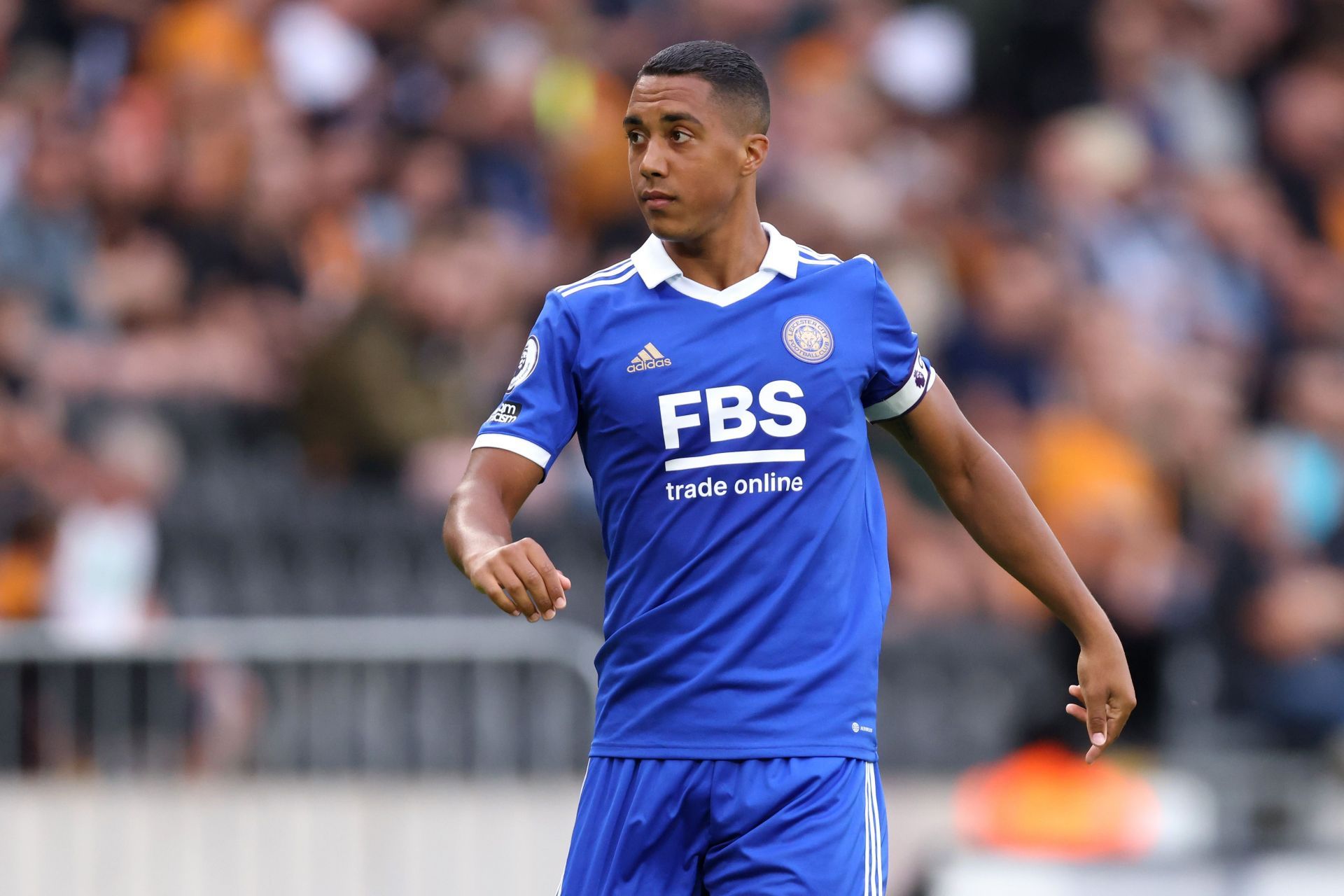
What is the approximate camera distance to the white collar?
505 centimetres

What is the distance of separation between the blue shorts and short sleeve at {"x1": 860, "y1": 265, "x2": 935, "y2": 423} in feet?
2.81

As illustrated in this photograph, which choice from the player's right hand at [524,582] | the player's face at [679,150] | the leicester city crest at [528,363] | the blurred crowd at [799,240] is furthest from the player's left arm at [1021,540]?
the blurred crowd at [799,240]

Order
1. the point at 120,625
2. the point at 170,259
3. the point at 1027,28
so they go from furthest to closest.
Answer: the point at 1027,28
the point at 170,259
the point at 120,625

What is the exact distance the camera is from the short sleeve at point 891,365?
5.12 meters

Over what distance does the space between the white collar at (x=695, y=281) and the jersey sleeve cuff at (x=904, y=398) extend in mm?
368

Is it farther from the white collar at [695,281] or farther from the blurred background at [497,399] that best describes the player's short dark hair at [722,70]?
the blurred background at [497,399]

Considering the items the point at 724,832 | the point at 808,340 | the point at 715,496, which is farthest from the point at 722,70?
the point at 724,832

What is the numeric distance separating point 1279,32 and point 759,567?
34.1 feet

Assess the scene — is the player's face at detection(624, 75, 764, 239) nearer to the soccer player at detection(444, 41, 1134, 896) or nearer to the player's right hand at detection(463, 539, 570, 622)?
the soccer player at detection(444, 41, 1134, 896)

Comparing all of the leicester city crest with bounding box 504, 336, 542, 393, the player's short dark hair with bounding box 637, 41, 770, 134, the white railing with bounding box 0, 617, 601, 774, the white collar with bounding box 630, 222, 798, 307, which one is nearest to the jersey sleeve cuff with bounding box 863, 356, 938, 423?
Result: the white collar with bounding box 630, 222, 798, 307

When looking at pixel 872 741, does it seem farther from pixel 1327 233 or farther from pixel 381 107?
pixel 1327 233

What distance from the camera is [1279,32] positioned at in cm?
1415

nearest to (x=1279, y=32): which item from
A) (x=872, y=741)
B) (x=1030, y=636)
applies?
(x=1030, y=636)

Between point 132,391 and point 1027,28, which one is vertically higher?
Answer: point 1027,28
